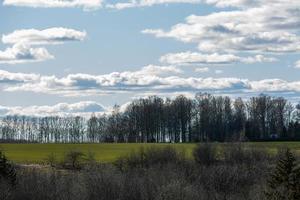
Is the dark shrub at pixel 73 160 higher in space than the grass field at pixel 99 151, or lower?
higher

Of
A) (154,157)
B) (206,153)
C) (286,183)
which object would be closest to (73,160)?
(154,157)

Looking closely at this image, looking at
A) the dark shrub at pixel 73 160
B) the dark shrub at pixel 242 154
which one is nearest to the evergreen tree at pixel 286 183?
the dark shrub at pixel 242 154

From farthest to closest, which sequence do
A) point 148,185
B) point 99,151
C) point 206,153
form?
point 99,151
point 206,153
point 148,185

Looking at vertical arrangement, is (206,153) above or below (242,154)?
above

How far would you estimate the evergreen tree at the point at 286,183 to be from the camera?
19.8 m

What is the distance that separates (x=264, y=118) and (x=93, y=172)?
117277 mm

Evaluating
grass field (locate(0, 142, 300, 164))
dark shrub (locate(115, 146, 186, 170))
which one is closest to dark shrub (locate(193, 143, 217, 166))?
dark shrub (locate(115, 146, 186, 170))

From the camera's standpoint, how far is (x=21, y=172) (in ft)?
103

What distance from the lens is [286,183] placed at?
21.2m

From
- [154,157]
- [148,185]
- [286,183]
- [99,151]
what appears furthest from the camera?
[99,151]

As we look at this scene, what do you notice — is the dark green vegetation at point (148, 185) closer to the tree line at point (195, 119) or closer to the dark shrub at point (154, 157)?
the dark shrub at point (154, 157)

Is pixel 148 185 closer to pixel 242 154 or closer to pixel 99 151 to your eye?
pixel 242 154

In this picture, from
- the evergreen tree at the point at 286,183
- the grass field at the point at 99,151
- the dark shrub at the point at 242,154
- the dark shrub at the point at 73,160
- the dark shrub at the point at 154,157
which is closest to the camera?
the evergreen tree at the point at 286,183


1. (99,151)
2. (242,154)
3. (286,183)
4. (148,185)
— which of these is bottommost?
(99,151)
